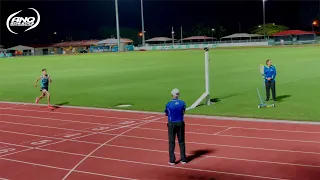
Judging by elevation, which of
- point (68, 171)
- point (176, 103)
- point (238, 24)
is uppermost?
point (238, 24)

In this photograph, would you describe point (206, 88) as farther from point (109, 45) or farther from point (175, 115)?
point (109, 45)

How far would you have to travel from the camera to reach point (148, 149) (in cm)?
1189

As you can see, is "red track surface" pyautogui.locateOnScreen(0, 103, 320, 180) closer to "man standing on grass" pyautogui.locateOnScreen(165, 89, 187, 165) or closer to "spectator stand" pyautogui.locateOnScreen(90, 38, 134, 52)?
"man standing on grass" pyautogui.locateOnScreen(165, 89, 187, 165)

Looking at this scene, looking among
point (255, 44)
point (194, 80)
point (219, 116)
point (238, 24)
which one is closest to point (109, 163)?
point (219, 116)

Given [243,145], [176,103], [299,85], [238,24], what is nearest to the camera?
[176,103]

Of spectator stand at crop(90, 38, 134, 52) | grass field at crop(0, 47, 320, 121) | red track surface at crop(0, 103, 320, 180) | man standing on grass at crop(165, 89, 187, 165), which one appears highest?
spectator stand at crop(90, 38, 134, 52)

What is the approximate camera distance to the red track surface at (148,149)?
978 cm

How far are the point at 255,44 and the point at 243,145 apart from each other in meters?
80.7

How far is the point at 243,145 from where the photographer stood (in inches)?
466

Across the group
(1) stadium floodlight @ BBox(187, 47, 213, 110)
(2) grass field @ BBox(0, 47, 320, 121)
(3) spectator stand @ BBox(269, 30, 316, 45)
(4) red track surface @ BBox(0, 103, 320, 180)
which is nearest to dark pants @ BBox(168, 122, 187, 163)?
(4) red track surface @ BBox(0, 103, 320, 180)

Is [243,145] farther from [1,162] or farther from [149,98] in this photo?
[149,98]

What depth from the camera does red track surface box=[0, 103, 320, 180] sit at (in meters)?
9.78

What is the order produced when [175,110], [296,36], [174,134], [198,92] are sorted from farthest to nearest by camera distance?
[296,36] < [198,92] < [174,134] < [175,110]

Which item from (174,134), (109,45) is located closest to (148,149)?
(174,134)
